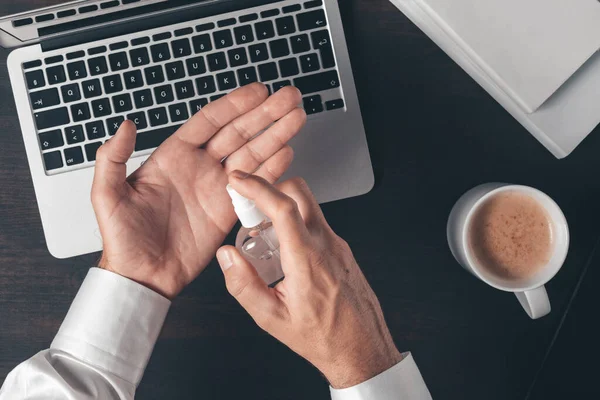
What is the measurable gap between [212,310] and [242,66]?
1.17 feet

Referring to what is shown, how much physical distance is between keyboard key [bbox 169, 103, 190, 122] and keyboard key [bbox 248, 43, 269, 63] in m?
0.12

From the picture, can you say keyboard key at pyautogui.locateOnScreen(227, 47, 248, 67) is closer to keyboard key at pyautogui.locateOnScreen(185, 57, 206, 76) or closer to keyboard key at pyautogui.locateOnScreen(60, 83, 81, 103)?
keyboard key at pyautogui.locateOnScreen(185, 57, 206, 76)

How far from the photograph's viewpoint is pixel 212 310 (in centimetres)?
83

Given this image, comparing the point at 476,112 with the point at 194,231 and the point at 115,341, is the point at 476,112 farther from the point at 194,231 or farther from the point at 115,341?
the point at 115,341

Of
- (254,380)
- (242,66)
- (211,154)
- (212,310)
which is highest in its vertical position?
(242,66)

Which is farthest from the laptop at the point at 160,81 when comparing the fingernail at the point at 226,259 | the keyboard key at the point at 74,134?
the fingernail at the point at 226,259

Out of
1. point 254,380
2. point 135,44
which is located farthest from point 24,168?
point 254,380

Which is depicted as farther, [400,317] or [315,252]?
[400,317]

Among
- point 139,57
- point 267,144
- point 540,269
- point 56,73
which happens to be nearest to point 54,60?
point 56,73

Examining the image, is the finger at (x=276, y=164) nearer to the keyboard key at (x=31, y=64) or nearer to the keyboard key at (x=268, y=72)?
the keyboard key at (x=268, y=72)

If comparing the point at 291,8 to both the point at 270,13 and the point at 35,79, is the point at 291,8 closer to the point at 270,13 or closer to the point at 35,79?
the point at 270,13

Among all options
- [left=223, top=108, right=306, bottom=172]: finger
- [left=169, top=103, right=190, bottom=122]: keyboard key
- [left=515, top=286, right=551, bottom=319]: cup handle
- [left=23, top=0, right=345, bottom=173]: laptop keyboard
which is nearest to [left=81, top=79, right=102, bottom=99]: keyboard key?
[left=23, top=0, right=345, bottom=173]: laptop keyboard

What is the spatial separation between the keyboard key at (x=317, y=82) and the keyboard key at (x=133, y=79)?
219mm

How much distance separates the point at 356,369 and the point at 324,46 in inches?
17.2
